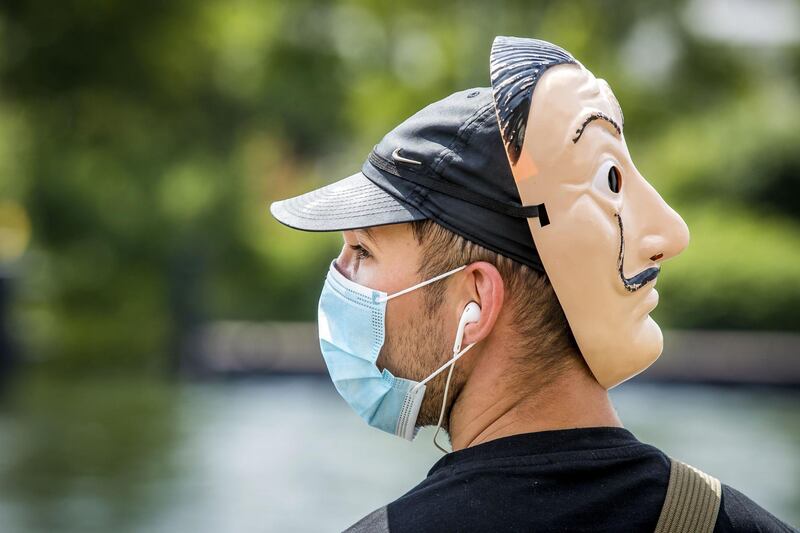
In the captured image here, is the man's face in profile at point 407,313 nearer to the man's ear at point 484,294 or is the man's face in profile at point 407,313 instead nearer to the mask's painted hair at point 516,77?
the man's ear at point 484,294

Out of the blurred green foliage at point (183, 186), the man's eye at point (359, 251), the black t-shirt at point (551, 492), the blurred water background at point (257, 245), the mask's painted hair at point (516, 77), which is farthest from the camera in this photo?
the blurred green foliage at point (183, 186)

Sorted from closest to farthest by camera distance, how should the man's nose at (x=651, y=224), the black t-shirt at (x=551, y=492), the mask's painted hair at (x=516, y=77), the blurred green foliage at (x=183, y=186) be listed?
the black t-shirt at (x=551, y=492)
the mask's painted hair at (x=516, y=77)
the man's nose at (x=651, y=224)
the blurred green foliage at (x=183, y=186)

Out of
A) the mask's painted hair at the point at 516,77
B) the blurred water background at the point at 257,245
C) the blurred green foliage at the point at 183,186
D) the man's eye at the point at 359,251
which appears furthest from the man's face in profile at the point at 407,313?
the blurred green foliage at the point at 183,186

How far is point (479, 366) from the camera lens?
1.88 meters

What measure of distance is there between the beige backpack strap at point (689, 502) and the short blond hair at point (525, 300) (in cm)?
24

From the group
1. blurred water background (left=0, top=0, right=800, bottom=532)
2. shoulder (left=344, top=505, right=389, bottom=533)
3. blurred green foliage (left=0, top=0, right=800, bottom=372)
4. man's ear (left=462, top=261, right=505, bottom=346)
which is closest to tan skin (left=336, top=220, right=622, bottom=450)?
man's ear (left=462, top=261, right=505, bottom=346)

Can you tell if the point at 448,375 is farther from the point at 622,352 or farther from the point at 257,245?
the point at 257,245

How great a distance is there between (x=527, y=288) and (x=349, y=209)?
309 mm

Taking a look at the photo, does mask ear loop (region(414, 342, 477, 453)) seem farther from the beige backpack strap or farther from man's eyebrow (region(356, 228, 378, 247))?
the beige backpack strap

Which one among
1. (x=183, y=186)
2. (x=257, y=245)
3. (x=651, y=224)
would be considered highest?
(x=651, y=224)

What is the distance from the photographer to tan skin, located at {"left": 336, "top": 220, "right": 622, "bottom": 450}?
1832mm

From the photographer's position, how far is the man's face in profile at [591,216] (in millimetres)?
1829

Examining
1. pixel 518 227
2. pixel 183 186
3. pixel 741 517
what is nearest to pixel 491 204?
pixel 518 227

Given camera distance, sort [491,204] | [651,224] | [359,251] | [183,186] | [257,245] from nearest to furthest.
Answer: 1. [491,204]
2. [651,224]
3. [359,251]
4. [183,186]
5. [257,245]
